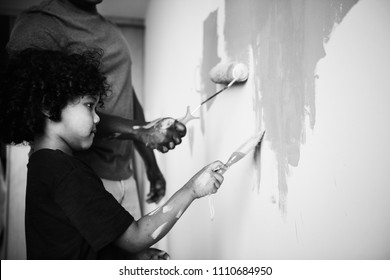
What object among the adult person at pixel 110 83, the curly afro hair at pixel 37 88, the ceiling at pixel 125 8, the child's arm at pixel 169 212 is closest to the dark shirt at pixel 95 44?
the adult person at pixel 110 83

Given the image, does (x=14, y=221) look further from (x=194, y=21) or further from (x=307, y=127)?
(x=307, y=127)

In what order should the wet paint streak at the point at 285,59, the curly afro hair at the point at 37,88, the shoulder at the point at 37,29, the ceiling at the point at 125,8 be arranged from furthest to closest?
1. the ceiling at the point at 125,8
2. the shoulder at the point at 37,29
3. the curly afro hair at the point at 37,88
4. the wet paint streak at the point at 285,59

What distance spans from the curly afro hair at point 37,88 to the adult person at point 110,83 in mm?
115

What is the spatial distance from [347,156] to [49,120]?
60 cm

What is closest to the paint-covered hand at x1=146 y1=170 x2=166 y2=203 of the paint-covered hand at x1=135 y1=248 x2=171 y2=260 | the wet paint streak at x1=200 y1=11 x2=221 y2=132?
the wet paint streak at x1=200 y1=11 x2=221 y2=132

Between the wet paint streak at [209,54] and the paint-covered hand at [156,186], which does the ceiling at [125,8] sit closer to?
the wet paint streak at [209,54]

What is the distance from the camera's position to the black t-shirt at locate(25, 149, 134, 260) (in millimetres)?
590

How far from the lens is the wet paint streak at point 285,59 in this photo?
1.69ft

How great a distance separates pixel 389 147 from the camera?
418 mm

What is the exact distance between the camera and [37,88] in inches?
29.2

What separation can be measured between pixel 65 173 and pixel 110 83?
0.49 m

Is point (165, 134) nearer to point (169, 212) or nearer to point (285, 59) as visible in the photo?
point (169, 212)

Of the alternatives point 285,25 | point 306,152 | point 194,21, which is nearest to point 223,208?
point 306,152

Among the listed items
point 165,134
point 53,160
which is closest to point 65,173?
point 53,160
